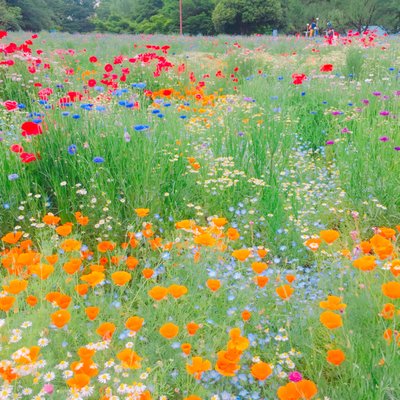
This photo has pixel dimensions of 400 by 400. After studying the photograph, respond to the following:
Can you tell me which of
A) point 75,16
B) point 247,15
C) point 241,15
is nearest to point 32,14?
point 75,16

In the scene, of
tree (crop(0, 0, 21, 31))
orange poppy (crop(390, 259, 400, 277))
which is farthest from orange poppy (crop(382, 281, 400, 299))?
tree (crop(0, 0, 21, 31))

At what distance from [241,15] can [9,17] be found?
17.9 metres

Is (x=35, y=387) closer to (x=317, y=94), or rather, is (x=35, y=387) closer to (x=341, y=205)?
(x=341, y=205)

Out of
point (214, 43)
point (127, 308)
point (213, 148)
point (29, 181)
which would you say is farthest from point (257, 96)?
point (214, 43)

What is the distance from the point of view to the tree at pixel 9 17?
110 feet

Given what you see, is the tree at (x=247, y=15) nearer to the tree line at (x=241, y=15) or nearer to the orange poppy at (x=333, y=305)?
the tree line at (x=241, y=15)

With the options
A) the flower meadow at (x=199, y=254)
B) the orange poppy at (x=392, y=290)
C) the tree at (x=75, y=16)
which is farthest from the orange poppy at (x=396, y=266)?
the tree at (x=75, y=16)

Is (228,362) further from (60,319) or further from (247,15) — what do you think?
(247,15)

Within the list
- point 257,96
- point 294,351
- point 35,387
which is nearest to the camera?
A: point 35,387

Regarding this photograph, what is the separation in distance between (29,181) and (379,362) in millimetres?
2440

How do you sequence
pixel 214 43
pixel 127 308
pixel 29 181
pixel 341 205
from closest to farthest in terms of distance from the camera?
pixel 127 308 → pixel 29 181 → pixel 341 205 → pixel 214 43

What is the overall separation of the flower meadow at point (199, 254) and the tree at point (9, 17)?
32811mm

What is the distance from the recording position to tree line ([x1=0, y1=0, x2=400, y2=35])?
111ft

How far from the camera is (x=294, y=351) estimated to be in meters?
1.80
